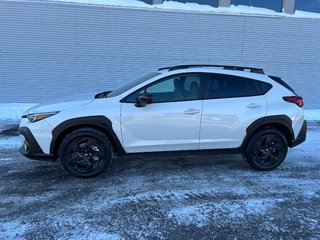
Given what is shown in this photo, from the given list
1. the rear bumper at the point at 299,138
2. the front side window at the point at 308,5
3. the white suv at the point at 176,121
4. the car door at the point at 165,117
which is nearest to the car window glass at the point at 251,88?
the white suv at the point at 176,121

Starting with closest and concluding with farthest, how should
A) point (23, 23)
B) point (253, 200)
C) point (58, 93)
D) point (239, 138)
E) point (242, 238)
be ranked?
1. point (242, 238)
2. point (253, 200)
3. point (239, 138)
4. point (23, 23)
5. point (58, 93)

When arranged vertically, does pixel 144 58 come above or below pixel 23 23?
below

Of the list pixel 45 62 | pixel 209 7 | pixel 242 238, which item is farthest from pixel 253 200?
pixel 209 7

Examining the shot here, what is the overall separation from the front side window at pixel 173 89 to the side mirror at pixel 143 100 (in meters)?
0.10

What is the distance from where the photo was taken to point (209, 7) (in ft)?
43.8

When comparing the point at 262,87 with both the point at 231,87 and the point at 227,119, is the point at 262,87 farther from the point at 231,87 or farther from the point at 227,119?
the point at 227,119

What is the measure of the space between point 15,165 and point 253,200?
3.95m

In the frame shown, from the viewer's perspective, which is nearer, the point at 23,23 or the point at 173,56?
the point at 23,23

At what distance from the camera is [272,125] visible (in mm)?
5410

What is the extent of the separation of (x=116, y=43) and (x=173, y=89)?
25.3ft

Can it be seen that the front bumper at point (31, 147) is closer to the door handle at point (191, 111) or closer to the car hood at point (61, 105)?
the car hood at point (61, 105)

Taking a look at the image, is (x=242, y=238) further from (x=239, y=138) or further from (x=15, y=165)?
(x=15, y=165)

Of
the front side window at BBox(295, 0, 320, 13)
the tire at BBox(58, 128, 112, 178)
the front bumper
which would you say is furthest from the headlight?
the front side window at BBox(295, 0, 320, 13)

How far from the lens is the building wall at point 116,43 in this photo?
1154cm
